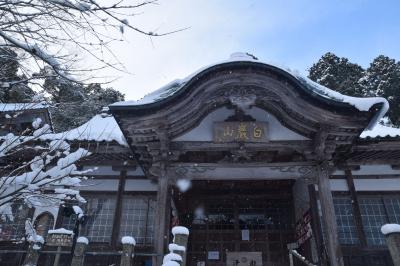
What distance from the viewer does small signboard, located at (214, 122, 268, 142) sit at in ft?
29.3

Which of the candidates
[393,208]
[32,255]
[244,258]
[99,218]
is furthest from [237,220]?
[32,255]

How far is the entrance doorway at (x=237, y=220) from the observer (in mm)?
10836

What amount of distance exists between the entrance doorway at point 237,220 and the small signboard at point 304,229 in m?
0.81

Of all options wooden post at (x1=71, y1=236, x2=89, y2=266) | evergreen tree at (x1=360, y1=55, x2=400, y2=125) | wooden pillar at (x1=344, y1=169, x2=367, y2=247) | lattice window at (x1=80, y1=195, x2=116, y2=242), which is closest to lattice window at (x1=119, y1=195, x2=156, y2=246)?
lattice window at (x1=80, y1=195, x2=116, y2=242)

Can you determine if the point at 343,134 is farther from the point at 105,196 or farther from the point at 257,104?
the point at 105,196

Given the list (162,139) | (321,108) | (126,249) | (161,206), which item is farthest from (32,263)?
(321,108)

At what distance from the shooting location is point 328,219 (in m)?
8.35

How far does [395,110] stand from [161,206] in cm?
2810

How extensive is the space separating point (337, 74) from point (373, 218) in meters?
26.4

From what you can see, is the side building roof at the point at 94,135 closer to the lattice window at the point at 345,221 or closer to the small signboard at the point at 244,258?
the small signboard at the point at 244,258

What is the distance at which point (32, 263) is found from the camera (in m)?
7.36

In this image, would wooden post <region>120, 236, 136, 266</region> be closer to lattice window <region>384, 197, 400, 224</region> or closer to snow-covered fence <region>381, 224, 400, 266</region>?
snow-covered fence <region>381, 224, 400, 266</region>

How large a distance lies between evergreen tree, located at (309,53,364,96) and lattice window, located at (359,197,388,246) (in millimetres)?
23519

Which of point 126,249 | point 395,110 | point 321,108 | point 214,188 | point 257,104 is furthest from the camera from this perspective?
point 395,110
